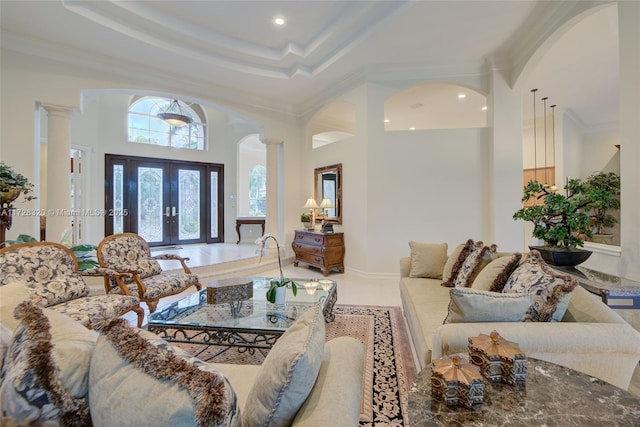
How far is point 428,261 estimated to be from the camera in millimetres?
3080

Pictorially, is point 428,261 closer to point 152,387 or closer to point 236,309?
point 236,309

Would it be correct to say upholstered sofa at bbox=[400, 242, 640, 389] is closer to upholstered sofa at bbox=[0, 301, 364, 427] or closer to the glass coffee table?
upholstered sofa at bbox=[0, 301, 364, 427]

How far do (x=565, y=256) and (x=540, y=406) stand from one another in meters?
1.89

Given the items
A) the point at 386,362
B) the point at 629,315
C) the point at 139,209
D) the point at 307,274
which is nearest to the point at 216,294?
the point at 386,362

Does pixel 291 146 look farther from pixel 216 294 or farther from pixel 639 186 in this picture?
pixel 639 186

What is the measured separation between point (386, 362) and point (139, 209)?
720 cm

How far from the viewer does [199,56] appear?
4152 millimetres

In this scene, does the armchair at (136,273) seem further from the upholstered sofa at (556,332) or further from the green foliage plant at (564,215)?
the green foliage plant at (564,215)

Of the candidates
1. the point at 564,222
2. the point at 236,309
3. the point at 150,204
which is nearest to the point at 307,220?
the point at 236,309

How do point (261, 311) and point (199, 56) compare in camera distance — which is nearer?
point (261, 311)

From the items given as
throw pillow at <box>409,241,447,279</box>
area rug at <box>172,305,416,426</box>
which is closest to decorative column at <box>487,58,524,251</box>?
throw pillow at <box>409,241,447,279</box>

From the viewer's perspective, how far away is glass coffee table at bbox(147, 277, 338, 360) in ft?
6.52

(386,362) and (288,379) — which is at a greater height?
(288,379)

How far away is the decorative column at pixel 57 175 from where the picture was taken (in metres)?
3.81
